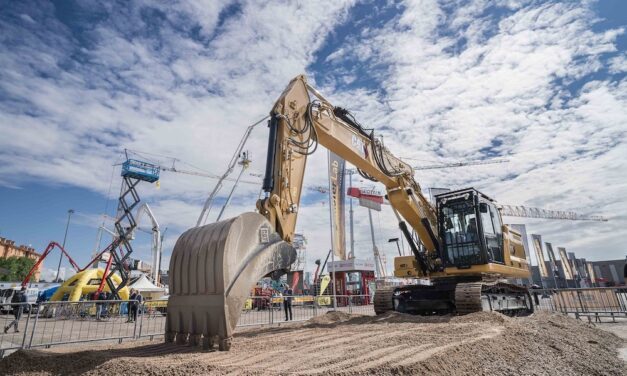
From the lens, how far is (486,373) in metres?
4.39

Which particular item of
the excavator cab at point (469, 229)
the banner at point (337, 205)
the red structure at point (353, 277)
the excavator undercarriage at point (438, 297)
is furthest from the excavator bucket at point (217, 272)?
the red structure at point (353, 277)

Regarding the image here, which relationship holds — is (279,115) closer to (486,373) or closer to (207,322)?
(207,322)

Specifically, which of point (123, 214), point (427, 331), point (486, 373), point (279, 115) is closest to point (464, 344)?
point (486, 373)

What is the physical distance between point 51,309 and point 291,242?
31.7 ft

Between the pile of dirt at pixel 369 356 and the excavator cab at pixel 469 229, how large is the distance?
341 cm

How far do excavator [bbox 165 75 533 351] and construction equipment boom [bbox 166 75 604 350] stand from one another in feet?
0.06

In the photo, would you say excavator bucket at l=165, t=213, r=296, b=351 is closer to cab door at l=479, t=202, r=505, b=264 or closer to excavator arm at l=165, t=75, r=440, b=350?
excavator arm at l=165, t=75, r=440, b=350

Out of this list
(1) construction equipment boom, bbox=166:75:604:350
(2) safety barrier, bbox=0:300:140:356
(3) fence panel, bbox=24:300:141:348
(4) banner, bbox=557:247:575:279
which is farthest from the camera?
(4) banner, bbox=557:247:575:279

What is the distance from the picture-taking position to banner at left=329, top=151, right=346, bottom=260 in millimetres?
22453

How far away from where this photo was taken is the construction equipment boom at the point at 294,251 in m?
4.88

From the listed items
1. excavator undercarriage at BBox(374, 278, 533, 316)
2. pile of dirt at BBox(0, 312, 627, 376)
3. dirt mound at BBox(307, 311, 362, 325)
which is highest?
excavator undercarriage at BBox(374, 278, 533, 316)

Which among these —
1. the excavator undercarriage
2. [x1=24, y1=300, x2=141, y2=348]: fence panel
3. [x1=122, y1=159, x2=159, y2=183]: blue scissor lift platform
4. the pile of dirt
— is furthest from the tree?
the pile of dirt

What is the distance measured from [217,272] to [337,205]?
1867 cm

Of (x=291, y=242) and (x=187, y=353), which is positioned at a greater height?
(x=291, y=242)
